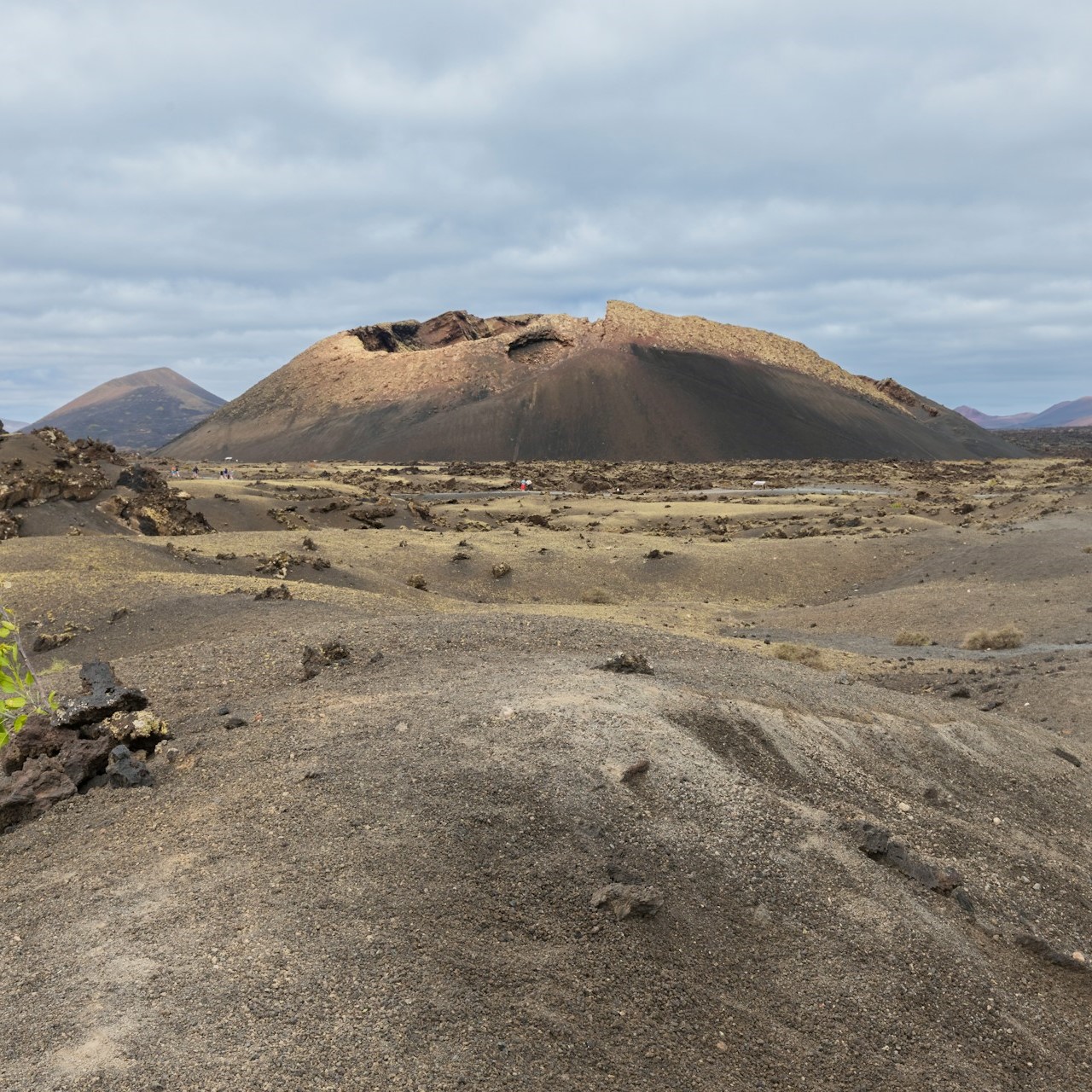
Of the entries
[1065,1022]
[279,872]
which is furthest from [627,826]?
[1065,1022]

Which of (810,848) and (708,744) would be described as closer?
(810,848)

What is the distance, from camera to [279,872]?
5.19 m

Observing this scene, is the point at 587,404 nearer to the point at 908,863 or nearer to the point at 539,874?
the point at 908,863

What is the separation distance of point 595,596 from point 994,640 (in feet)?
32.3

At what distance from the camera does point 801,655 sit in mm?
14992

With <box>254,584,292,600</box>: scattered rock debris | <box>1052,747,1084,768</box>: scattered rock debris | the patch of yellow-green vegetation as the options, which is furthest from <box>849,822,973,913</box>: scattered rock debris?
<box>254,584,292,600</box>: scattered rock debris

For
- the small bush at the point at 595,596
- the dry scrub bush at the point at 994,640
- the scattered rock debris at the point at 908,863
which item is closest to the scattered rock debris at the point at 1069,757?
the scattered rock debris at the point at 908,863

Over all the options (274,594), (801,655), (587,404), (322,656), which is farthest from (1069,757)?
(587,404)

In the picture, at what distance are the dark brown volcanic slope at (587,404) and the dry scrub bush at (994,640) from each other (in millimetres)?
83448

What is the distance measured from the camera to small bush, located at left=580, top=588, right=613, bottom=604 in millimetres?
22625

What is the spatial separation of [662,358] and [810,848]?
11774 cm

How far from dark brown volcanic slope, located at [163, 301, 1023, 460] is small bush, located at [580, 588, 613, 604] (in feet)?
256

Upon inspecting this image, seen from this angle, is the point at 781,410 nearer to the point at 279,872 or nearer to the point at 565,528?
the point at 565,528

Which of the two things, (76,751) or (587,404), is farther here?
(587,404)
